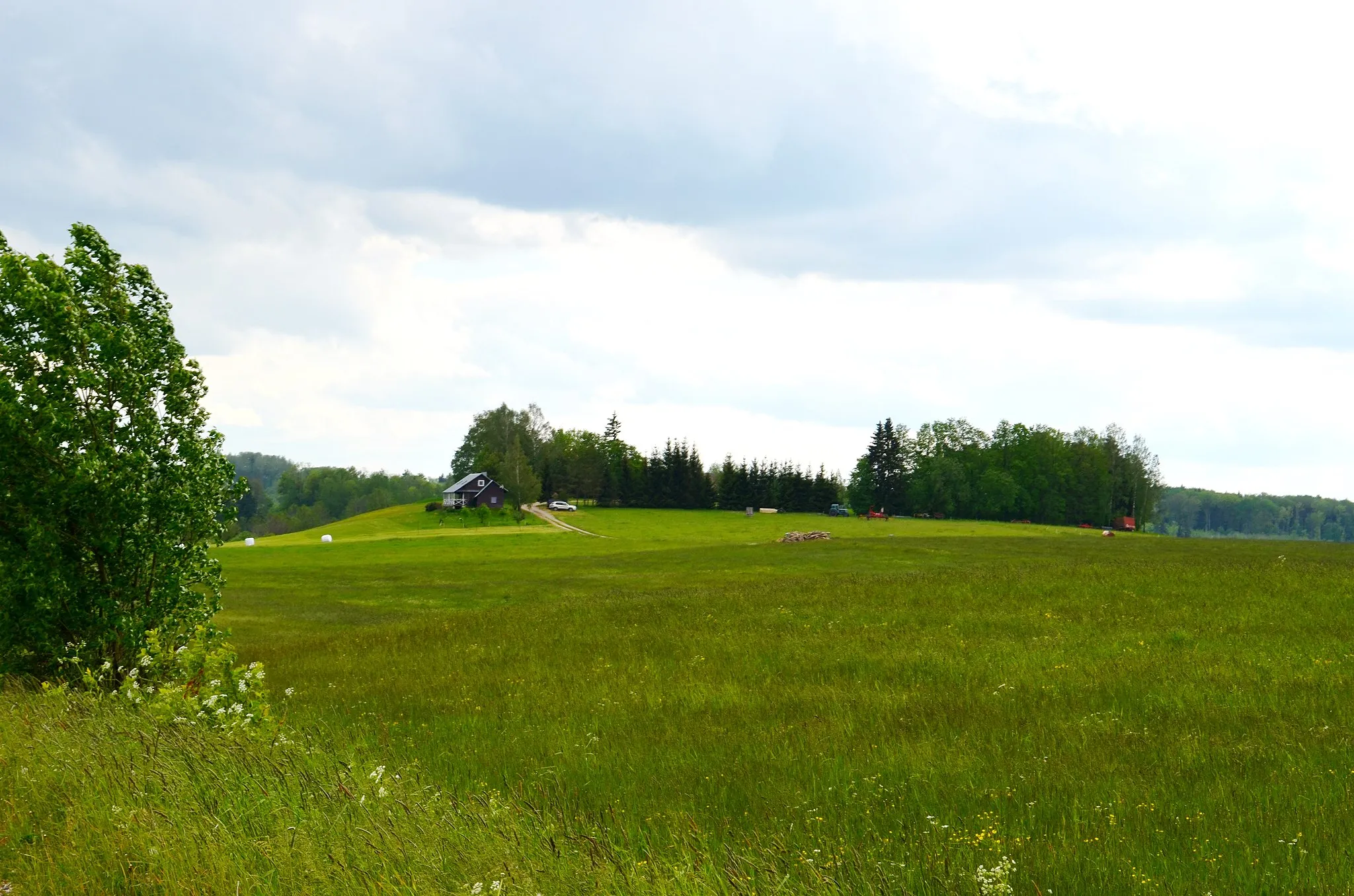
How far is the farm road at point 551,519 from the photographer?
10219 centimetres

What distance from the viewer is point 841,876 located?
6797mm

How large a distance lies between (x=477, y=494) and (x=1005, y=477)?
272ft

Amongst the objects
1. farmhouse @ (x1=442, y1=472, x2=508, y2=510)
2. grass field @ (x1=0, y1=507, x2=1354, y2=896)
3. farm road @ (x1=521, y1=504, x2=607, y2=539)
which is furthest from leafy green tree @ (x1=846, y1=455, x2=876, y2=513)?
grass field @ (x1=0, y1=507, x2=1354, y2=896)

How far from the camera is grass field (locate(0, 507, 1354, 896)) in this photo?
6668 millimetres

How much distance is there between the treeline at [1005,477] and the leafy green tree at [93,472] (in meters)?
135

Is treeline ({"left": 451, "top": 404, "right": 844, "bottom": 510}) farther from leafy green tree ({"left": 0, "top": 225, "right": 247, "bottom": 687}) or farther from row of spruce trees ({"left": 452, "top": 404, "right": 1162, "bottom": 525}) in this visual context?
leafy green tree ({"left": 0, "top": 225, "right": 247, "bottom": 687})

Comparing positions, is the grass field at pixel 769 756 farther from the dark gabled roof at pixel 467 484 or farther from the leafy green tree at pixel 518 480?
the dark gabled roof at pixel 467 484

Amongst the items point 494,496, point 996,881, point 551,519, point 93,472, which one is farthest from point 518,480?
point 996,881

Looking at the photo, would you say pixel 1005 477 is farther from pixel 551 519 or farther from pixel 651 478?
pixel 551 519

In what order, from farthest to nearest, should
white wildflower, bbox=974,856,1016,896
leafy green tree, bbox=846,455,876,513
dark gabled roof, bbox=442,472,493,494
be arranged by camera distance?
leafy green tree, bbox=846,455,876,513 < dark gabled roof, bbox=442,472,493,494 < white wildflower, bbox=974,856,1016,896

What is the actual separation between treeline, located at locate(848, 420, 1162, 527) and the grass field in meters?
117

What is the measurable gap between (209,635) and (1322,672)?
60.2 ft

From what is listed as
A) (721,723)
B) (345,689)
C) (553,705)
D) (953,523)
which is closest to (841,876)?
(721,723)

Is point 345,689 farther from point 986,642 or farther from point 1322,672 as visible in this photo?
point 1322,672
